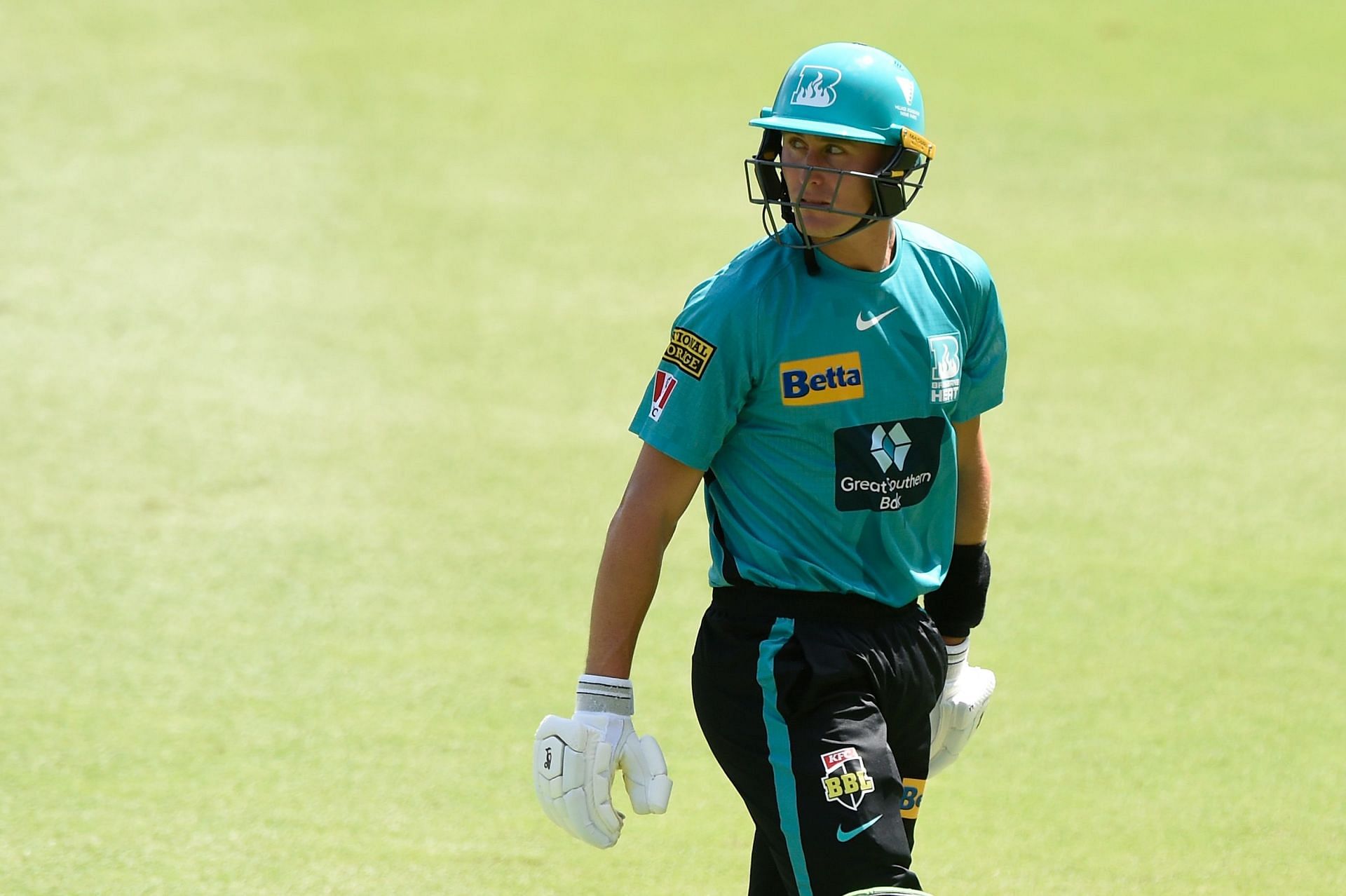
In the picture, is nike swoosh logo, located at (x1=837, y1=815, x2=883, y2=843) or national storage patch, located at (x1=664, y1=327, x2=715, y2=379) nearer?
nike swoosh logo, located at (x1=837, y1=815, x2=883, y2=843)

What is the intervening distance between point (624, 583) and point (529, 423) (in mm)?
4587

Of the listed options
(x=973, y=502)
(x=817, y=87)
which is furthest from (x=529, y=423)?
(x=817, y=87)

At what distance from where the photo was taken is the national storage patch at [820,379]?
3268 mm

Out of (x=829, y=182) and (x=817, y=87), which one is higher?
(x=817, y=87)

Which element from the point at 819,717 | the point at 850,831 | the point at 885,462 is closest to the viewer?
the point at 850,831

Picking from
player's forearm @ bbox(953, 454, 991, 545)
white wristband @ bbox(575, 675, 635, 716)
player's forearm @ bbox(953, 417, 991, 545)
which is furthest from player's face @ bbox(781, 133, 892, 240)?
white wristband @ bbox(575, 675, 635, 716)

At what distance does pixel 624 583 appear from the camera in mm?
3252

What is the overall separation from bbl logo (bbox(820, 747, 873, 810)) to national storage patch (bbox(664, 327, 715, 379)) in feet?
2.51

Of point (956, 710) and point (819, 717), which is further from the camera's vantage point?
point (956, 710)

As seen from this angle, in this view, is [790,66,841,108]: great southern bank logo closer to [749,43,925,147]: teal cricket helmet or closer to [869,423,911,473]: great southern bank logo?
[749,43,925,147]: teal cricket helmet

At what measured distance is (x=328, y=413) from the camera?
7859 mm

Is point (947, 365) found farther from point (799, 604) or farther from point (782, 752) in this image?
point (782, 752)

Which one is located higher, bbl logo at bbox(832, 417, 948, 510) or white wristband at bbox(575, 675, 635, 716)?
bbl logo at bbox(832, 417, 948, 510)

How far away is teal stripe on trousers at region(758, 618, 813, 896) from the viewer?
3.20m
